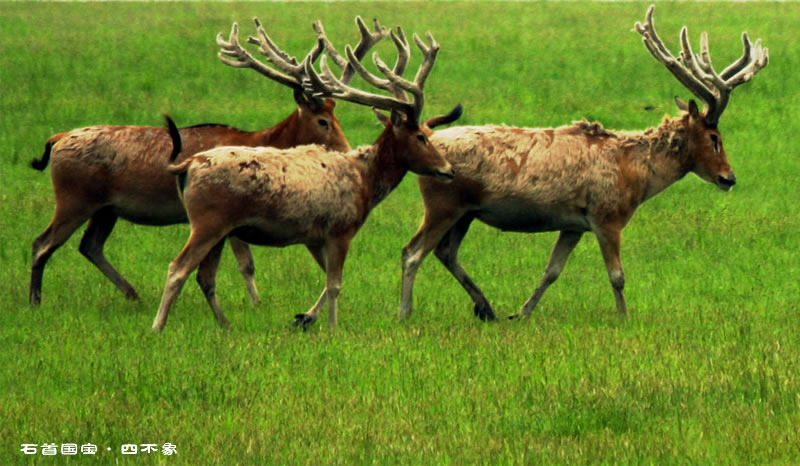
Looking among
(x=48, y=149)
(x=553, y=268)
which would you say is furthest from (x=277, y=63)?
(x=553, y=268)

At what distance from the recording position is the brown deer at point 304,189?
441 inches

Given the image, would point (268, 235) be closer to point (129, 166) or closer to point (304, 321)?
point (304, 321)

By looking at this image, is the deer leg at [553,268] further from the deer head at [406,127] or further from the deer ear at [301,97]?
the deer ear at [301,97]

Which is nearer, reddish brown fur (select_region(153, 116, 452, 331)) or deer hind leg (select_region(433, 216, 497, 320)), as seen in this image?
reddish brown fur (select_region(153, 116, 452, 331))

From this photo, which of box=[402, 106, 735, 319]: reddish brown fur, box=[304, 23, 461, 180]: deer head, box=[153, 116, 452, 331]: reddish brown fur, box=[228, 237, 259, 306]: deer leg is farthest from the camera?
box=[228, 237, 259, 306]: deer leg

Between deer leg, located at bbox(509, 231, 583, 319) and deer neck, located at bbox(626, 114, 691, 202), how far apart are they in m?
0.74

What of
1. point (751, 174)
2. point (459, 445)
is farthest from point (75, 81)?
point (459, 445)

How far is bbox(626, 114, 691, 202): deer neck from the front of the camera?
13102 mm

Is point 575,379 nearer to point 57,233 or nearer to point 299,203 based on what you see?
point 299,203

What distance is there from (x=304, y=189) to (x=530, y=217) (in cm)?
217

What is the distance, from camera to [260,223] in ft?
37.5

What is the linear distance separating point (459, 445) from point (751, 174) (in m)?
15.6

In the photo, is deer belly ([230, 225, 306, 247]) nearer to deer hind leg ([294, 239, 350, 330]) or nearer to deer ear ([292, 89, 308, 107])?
deer hind leg ([294, 239, 350, 330])

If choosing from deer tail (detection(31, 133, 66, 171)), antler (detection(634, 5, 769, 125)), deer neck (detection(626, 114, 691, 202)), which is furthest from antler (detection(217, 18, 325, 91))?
antler (detection(634, 5, 769, 125))
